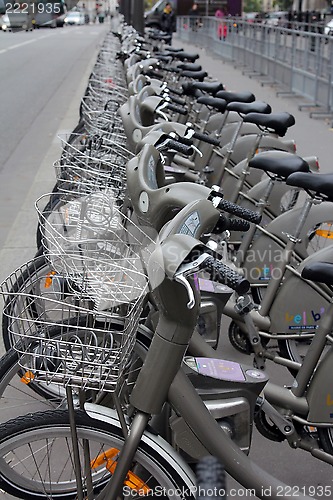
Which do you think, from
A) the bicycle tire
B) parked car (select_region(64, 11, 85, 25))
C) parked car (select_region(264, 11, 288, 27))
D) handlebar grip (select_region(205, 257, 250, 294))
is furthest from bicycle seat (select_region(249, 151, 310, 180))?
parked car (select_region(64, 11, 85, 25))

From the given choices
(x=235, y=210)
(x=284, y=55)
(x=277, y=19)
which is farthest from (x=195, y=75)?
(x=277, y=19)

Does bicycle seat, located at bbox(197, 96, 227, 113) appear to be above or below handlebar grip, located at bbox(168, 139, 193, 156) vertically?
Result: below

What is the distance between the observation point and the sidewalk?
9.26 meters

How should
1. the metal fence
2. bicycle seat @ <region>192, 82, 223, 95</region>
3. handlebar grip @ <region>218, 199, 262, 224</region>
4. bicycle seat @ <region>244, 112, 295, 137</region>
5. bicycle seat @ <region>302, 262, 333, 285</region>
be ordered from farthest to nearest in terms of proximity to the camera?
1. the metal fence
2. bicycle seat @ <region>192, 82, 223, 95</region>
3. bicycle seat @ <region>244, 112, 295, 137</region>
4. bicycle seat @ <region>302, 262, 333, 285</region>
5. handlebar grip @ <region>218, 199, 262, 224</region>

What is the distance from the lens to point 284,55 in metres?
14.7

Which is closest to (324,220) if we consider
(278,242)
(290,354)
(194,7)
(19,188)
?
(278,242)

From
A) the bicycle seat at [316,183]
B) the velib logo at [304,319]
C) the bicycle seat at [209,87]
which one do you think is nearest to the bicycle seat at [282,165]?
the bicycle seat at [316,183]

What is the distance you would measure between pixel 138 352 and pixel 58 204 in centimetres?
123

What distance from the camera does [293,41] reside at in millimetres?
13547

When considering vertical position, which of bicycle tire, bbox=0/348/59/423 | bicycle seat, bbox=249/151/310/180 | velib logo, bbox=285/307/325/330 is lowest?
bicycle tire, bbox=0/348/59/423

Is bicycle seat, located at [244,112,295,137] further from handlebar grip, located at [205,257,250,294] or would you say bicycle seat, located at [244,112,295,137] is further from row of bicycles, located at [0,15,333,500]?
handlebar grip, located at [205,257,250,294]

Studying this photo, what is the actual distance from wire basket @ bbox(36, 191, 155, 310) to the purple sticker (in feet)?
1.32

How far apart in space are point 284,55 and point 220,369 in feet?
43.0

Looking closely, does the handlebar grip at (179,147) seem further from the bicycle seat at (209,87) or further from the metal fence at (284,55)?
the metal fence at (284,55)
